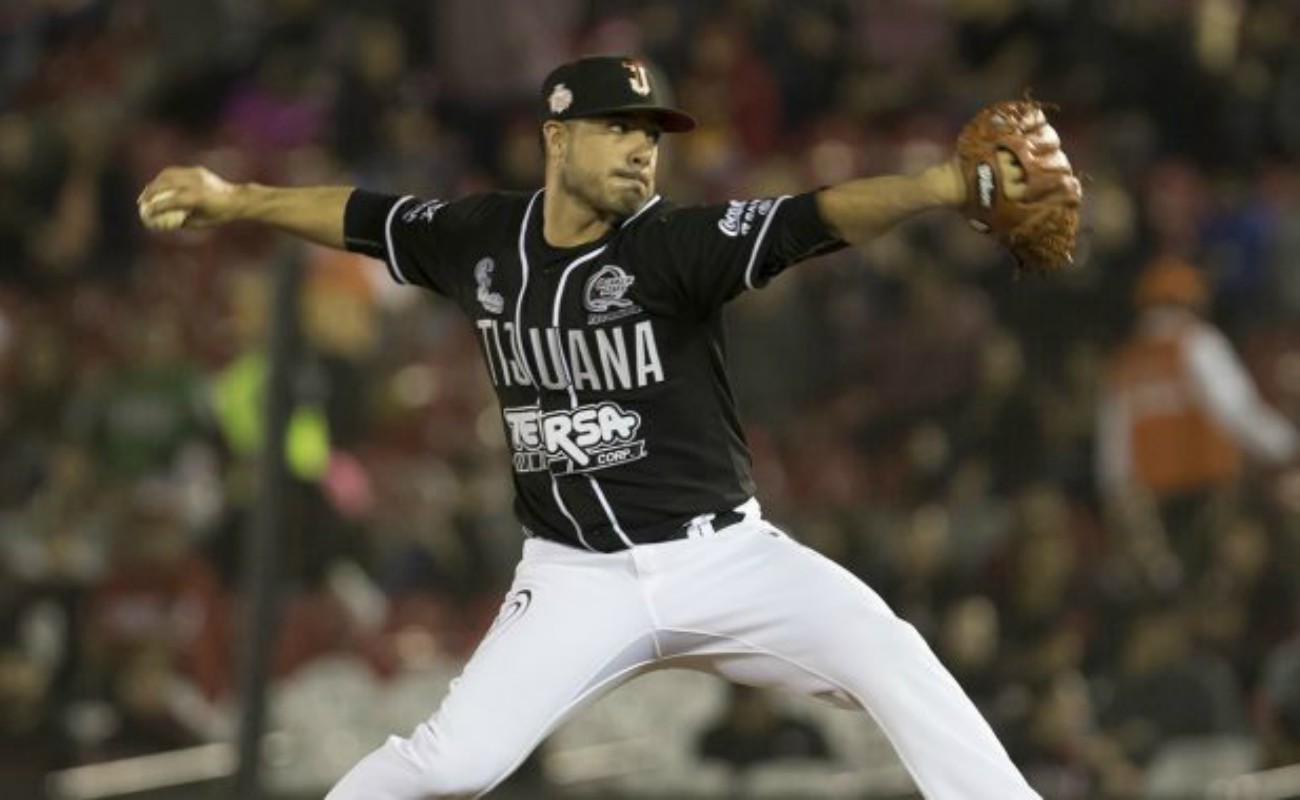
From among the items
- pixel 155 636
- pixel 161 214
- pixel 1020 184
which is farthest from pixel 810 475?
pixel 1020 184

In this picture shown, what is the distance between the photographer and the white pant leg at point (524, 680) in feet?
18.6

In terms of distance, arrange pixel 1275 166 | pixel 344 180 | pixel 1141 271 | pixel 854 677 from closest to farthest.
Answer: pixel 854 677 < pixel 1141 271 < pixel 1275 166 < pixel 344 180

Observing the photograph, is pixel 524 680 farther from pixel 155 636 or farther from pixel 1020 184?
pixel 155 636

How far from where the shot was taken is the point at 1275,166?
36.7 ft

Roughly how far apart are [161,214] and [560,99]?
97 centimetres

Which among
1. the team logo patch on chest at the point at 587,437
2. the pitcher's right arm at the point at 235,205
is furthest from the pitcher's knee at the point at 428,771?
the pitcher's right arm at the point at 235,205

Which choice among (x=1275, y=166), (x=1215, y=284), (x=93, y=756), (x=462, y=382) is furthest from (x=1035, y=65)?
(x=93, y=756)

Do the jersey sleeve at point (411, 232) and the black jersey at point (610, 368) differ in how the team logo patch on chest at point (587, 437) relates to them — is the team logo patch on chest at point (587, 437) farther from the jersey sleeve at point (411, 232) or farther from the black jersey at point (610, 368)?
the jersey sleeve at point (411, 232)

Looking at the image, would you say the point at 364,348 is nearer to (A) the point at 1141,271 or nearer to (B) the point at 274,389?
(B) the point at 274,389

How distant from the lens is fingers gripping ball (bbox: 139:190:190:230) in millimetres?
6176

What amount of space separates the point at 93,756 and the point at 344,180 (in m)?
3.25

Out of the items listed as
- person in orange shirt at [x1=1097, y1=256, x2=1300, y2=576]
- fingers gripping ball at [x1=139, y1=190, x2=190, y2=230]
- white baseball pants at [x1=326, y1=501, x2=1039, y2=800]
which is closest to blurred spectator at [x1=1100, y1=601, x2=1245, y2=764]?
person in orange shirt at [x1=1097, y1=256, x2=1300, y2=576]

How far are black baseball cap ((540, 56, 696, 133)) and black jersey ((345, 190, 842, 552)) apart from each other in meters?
0.21

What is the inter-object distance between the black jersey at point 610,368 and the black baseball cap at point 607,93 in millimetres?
215
